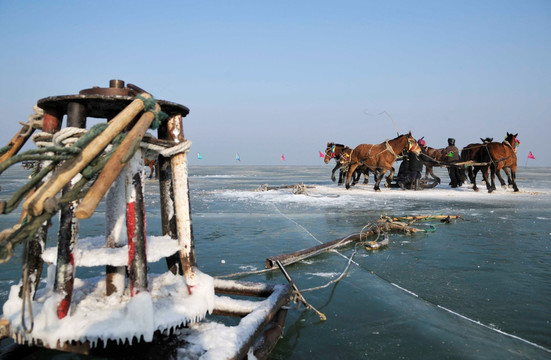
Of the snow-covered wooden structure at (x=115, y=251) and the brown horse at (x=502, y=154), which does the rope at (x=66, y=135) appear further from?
the brown horse at (x=502, y=154)

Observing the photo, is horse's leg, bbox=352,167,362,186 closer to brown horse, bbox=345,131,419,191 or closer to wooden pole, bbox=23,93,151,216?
brown horse, bbox=345,131,419,191

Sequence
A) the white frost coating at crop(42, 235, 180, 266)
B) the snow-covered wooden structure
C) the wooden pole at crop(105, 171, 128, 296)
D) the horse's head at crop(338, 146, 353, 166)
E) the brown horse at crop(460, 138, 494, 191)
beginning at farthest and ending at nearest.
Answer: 1. the horse's head at crop(338, 146, 353, 166)
2. the brown horse at crop(460, 138, 494, 191)
3. the wooden pole at crop(105, 171, 128, 296)
4. the white frost coating at crop(42, 235, 180, 266)
5. the snow-covered wooden structure

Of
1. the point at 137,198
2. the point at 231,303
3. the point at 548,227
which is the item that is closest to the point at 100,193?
the point at 137,198

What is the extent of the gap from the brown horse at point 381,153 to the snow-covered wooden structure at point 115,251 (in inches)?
517

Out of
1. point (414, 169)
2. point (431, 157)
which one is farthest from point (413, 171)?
point (431, 157)

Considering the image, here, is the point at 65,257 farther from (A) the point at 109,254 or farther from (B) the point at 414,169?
(B) the point at 414,169

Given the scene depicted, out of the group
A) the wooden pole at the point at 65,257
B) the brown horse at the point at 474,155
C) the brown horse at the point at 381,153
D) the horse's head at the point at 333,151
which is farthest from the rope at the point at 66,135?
the brown horse at the point at 474,155

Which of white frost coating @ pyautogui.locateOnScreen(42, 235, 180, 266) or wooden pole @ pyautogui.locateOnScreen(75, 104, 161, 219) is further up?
wooden pole @ pyautogui.locateOnScreen(75, 104, 161, 219)

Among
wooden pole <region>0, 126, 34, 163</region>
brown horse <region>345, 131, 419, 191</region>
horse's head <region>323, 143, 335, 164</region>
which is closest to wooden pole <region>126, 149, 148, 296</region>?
wooden pole <region>0, 126, 34, 163</region>

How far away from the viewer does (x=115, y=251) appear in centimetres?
201

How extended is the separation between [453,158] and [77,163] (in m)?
18.0

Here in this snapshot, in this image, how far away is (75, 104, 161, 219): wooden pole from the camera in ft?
4.51

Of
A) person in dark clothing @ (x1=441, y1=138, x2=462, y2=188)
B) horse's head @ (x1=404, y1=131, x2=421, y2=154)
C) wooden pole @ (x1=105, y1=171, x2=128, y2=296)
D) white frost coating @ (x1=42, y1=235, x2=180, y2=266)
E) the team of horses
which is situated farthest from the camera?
person in dark clothing @ (x1=441, y1=138, x2=462, y2=188)

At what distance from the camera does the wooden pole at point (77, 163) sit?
1.38m
